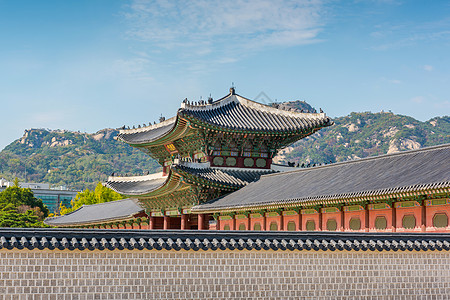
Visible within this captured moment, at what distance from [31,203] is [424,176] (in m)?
78.4

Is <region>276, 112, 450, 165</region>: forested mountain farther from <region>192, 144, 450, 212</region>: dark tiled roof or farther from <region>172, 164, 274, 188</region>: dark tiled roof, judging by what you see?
<region>192, 144, 450, 212</region>: dark tiled roof

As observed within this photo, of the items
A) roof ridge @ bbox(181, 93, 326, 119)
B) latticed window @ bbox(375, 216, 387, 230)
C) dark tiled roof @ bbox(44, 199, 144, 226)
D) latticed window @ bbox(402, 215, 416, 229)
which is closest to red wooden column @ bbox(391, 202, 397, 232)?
latticed window @ bbox(402, 215, 416, 229)

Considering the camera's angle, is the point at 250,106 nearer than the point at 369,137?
Yes

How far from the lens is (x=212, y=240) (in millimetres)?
15211

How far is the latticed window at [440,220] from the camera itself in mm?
19423

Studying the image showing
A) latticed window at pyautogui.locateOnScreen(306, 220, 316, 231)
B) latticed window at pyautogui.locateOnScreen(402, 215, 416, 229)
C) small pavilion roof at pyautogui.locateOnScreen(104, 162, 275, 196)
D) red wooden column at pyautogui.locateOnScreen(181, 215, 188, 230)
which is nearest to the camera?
latticed window at pyautogui.locateOnScreen(402, 215, 416, 229)

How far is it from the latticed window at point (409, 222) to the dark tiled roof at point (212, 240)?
3.80 meters

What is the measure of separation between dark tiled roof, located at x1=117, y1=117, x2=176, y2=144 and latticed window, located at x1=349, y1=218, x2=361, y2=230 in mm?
18946

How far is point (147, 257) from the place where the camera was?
14.8m

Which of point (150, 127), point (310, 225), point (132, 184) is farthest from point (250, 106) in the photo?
point (310, 225)

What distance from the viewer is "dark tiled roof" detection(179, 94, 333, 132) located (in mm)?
35438

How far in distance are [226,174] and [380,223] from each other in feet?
46.3

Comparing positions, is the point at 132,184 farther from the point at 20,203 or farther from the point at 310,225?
the point at 20,203

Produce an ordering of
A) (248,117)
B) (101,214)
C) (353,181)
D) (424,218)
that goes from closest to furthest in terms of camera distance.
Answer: (424,218), (353,181), (248,117), (101,214)
